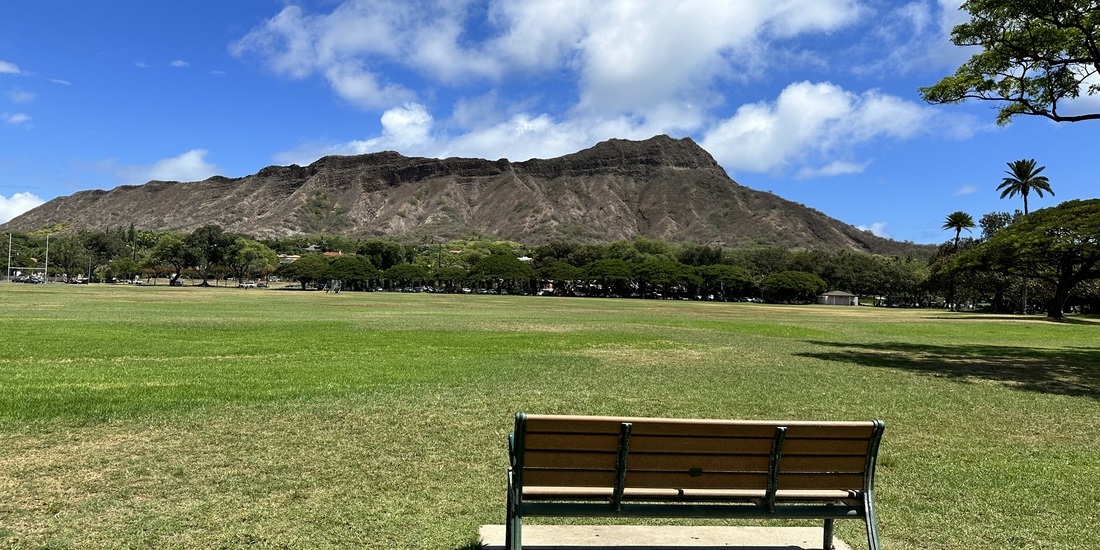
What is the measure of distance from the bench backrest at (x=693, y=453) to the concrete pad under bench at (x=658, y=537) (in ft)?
2.41

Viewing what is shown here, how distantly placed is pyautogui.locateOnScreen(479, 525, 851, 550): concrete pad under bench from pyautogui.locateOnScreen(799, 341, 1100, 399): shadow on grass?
1197 cm

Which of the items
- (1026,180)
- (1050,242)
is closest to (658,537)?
(1050,242)

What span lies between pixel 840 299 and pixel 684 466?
138710 millimetres

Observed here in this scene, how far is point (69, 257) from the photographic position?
147625 mm

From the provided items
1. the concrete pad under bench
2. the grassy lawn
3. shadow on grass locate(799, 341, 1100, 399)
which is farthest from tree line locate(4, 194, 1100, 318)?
the concrete pad under bench

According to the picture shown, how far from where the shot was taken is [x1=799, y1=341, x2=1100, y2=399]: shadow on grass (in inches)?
603

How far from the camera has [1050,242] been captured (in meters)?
40.5

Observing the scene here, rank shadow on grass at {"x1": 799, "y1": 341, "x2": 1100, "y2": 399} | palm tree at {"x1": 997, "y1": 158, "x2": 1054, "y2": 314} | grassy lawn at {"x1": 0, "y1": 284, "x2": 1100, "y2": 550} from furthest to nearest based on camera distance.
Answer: palm tree at {"x1": 997, "y1": 158, "x2": 1054, "y2": 314}, shadow on grass at {"x1": 799, "y1": 341, "x2": 1100, "y2": 399}, grassy lawn at {"x1": 0, "y1": 284, "x2": 1100, "y2": 550}

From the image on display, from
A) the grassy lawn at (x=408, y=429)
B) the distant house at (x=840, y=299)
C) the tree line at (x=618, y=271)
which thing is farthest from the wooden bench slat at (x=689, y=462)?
the distant house at (x=840, y=299)

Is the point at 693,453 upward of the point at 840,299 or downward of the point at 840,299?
downward

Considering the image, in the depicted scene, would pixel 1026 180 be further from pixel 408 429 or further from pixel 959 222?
pixel 408 429

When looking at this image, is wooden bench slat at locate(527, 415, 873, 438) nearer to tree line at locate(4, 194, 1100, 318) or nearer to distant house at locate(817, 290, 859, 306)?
tree line at locate(4, 194, 1100, 318)

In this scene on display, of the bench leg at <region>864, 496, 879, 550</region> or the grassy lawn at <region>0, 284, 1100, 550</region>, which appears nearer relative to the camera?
the bench leg at <region>864, 496, 879, 550</region>

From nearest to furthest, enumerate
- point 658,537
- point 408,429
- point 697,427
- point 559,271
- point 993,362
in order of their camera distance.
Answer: point 697,427
point 658,537
point 408,429
point 993,362
point 559,271
